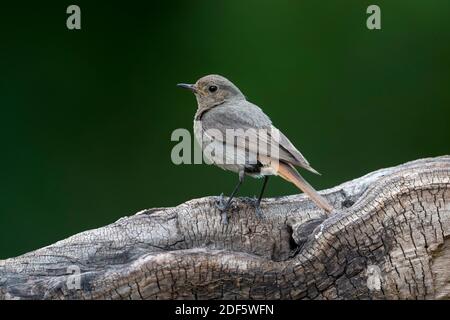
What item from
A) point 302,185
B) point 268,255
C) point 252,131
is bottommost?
point 268,255

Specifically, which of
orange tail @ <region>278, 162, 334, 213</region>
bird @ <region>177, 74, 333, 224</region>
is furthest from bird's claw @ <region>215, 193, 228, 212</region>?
orange tail @ <region>278, 162, 334, 213</region>

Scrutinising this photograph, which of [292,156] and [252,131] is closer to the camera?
[292,156]

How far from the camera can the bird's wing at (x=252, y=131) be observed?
4.18 m

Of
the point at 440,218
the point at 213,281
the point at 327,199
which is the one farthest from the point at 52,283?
the point at 440,218

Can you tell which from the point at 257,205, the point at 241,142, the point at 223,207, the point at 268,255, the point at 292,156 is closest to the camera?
the point at 268,255

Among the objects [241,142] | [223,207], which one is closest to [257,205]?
[223,207]

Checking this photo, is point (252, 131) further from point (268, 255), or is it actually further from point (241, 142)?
point (268, 255)

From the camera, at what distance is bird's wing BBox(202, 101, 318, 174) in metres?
4.18

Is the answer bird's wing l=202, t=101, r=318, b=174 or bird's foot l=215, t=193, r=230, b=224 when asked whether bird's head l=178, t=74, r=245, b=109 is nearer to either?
bird's wing l=202, t=101, r=318, b=174

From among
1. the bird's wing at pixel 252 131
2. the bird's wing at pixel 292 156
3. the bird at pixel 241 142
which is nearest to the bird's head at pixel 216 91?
the bird at pixel 241 142

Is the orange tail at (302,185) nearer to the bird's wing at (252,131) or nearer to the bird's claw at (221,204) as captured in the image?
the bird's wing at (252,131)

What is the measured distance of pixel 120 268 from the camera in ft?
11.1

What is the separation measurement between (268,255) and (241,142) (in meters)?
0.90

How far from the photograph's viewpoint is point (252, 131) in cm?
445
